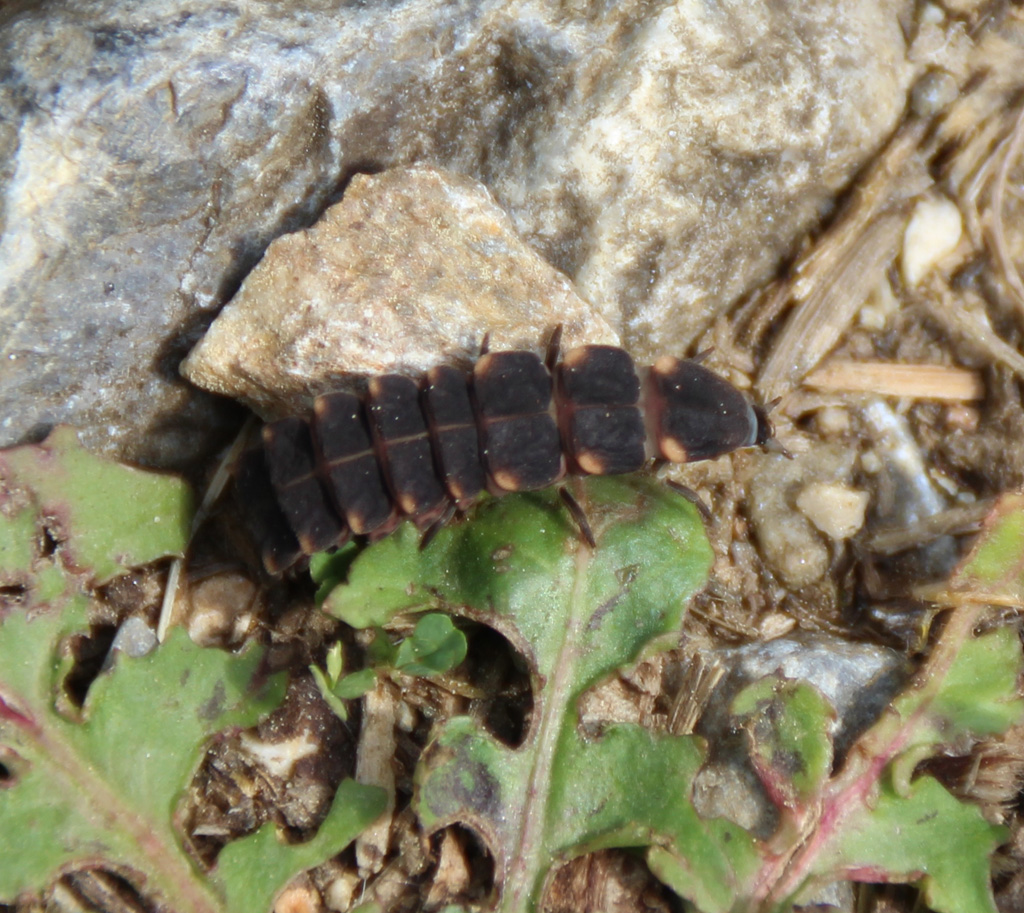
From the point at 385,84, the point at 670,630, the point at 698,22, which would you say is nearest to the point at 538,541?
the point at 670,630

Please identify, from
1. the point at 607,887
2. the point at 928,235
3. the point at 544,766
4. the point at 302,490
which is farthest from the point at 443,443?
the point at 928,235

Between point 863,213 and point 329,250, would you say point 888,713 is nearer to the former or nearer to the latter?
point 863,213

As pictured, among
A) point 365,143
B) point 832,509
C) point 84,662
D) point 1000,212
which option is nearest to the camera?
point 84,662

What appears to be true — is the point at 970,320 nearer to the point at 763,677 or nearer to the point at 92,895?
the point at 763,677

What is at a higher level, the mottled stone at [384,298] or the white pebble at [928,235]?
the mottled stone at [384,298]

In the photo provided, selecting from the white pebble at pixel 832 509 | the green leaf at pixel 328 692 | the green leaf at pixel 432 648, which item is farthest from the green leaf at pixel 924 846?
the green leaf at pixel 328 692

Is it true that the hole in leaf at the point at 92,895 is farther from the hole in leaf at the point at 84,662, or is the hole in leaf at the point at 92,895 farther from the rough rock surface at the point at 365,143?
the rough rock surface at the point at 365,143
